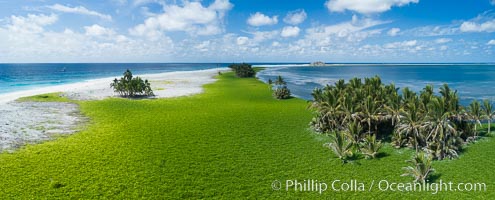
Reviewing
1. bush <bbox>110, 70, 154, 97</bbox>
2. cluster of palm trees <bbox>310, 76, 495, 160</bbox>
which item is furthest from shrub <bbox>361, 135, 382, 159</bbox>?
bush <bbox>110, 70, 154, 97</bbox>

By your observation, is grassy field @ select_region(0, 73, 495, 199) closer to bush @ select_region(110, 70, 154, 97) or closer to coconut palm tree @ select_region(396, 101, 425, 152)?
coconut palm tree @ select_region(396, 101, 425, 152)

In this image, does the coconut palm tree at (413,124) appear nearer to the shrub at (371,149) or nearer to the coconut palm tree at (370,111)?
the coconut palm tree at (370,111)

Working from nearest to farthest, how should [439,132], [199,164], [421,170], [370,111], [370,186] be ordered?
[370,186] < [421,170] < [199,164] < [439,132] < [370,111]

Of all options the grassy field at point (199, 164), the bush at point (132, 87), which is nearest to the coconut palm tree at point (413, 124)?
the grassy field at point (199, 164)

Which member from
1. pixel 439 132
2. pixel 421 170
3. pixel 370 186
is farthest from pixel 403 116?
pixel 370 186

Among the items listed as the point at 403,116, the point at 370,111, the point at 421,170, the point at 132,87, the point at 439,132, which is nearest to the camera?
the point at 421,170

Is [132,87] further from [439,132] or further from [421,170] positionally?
[421,170]

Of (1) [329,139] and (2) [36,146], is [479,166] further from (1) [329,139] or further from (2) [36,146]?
(2) [36,146]
